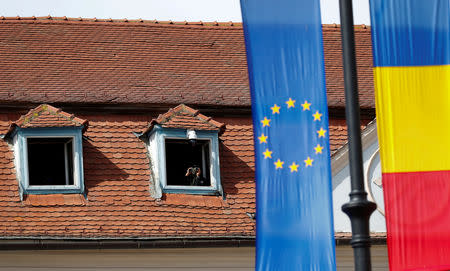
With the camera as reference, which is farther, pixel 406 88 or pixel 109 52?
pixel 109 52

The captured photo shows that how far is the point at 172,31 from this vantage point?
1000 inches

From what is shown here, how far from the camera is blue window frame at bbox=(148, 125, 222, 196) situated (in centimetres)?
2136

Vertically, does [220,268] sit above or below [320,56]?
below

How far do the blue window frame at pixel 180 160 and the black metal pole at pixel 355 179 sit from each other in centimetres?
862

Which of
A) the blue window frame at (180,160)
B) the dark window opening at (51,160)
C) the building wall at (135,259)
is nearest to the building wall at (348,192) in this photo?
the building wall at (135,259)

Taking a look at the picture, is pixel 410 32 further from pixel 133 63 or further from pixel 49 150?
pixel 133 63

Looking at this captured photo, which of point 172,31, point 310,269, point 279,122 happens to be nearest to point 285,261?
point 310,269

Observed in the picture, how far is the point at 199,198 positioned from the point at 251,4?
22.5 feet

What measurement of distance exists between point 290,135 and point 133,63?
9494 mm

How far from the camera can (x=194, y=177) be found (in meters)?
21.6

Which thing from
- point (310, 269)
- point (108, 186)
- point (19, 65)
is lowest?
point (310, 269)

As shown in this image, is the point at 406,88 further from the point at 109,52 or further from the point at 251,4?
the point at 109,52

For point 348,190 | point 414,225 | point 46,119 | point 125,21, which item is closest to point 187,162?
point 46,119

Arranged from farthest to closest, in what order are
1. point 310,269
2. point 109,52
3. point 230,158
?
1. point 109,52
2. point 230,158
3. point 310,269
